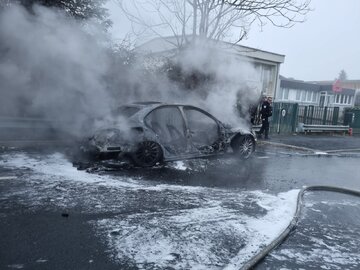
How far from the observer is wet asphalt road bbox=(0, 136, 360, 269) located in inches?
134

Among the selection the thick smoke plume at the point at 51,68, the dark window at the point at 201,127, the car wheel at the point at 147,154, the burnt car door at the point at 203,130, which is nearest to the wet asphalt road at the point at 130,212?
the car wheel at the point at 147,154

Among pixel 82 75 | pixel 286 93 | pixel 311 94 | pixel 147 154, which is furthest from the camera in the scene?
pixel 311 94

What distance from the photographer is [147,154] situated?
7.06m

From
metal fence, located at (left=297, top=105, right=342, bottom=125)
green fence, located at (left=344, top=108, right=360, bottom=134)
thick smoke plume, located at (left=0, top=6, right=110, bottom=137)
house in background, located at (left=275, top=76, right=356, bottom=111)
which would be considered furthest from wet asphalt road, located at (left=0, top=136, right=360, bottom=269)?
house in background, located at (left=275, top=76, right=356, bottom=111)

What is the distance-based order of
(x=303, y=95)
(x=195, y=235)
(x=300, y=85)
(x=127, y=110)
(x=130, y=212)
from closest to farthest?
(x=195, y=235)
(x=130, y=212)
(x=127, y=110)
(x=300, y=85)
(x=303, y=95)

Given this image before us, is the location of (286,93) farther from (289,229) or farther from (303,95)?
(289,229)

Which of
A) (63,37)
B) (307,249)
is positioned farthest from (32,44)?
(307,249)

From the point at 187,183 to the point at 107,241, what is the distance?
9.04 ft

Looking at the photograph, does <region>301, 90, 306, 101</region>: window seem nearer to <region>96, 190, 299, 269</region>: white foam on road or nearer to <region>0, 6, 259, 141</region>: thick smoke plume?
<region>0, 6, 259, 141</region>: thick smoke plume

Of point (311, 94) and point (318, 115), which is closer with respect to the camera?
point (318, 115)

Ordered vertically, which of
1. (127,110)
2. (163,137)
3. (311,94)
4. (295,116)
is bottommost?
(163,137)

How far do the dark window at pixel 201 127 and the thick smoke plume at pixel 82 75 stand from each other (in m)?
1.29

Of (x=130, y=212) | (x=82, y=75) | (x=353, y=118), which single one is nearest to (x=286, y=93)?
(x=353, y=118)

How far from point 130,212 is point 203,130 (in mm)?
4053
